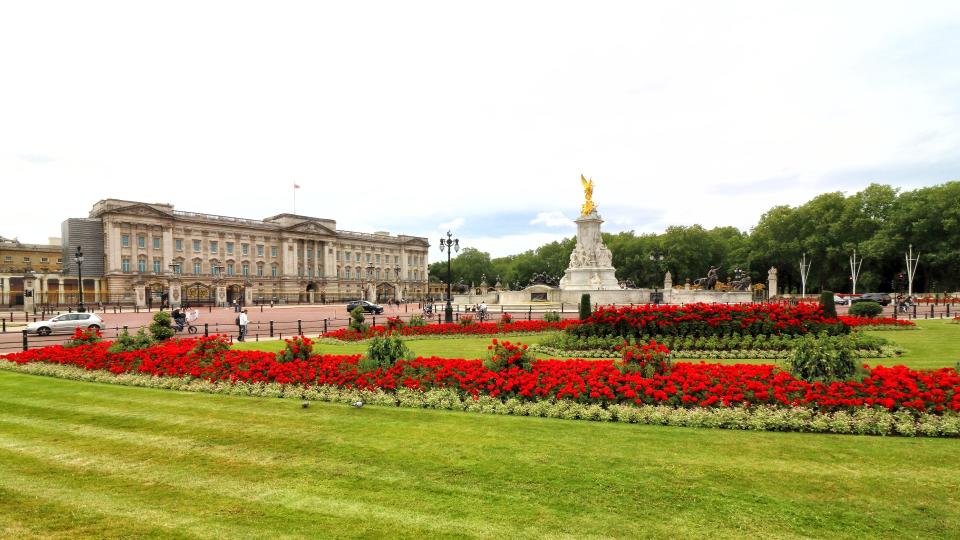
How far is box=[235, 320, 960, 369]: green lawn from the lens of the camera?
14.5 meters

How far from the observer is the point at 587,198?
2368 inches

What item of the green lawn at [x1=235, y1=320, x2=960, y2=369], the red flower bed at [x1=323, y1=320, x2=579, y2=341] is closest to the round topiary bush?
the green lawn at [x1=235, y1=320, x2=960, y2=369]

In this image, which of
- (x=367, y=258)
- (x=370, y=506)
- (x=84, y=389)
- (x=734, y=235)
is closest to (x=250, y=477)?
(x=370, y=506)

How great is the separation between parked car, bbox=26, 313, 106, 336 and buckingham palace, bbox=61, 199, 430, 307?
128 feet

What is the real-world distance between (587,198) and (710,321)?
145 feet

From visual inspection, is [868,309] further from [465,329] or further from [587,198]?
[587,198]

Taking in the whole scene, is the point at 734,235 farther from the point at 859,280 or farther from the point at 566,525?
the point at 566,525

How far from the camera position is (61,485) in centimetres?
618

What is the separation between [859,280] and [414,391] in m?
79.7

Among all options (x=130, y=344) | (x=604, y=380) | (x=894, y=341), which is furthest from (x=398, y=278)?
(x=604, y=380)

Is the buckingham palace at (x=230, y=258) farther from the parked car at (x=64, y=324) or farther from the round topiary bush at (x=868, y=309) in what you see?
the round topiary bush at (x=868, y=309)

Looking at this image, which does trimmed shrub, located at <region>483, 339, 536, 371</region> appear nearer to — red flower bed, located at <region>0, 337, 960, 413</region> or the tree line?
red flower bed, located at <region>0, 337, 960, 413</region>

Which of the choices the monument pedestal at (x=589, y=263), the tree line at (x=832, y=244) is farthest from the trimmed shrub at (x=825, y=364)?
the tree line at (x=832, y=244)

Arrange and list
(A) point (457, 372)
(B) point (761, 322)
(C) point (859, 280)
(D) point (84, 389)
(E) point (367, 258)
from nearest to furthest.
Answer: (A) point (457, 372)
(D) point (84, 389)
(B) point (761, 322)
(C) point (859, 280)
(E) point (367, 258)
